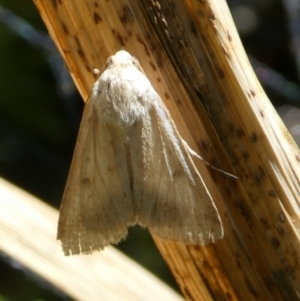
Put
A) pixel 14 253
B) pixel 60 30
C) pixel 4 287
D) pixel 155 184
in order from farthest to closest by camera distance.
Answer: pixel 4 287, pixel 155 184, pixel 60 30, pixel 14 253

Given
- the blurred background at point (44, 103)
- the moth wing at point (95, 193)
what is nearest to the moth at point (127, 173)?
the moth wing at point (95, 193)

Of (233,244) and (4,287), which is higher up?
(233,244)

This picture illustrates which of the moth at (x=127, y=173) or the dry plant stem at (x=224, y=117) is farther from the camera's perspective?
the moth at (x=127, y=173)

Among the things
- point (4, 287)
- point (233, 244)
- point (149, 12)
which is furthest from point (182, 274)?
point (4, 287)

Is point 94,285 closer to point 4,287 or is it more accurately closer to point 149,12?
point 149,12

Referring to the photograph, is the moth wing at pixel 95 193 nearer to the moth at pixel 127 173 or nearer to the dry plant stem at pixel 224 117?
the moth at pixel 127 173

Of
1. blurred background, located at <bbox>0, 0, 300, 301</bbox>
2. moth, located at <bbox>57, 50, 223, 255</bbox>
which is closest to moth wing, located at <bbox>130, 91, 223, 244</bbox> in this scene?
moth, located at <bbox>57, 50, 223, 255</bbox>

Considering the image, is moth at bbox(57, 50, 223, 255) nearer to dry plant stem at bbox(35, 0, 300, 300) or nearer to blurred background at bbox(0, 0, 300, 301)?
dry plant stem at bbox(35, 0, 300, 300)
